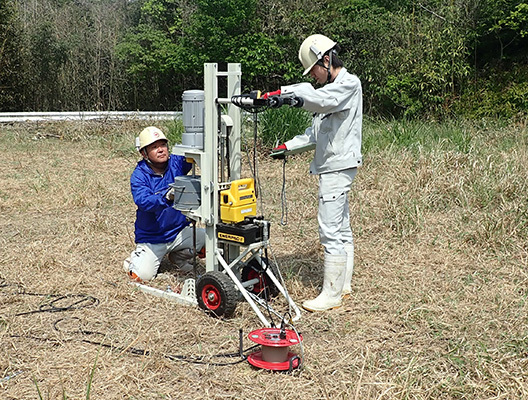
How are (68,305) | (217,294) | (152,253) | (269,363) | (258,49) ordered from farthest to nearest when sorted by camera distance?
1. (258,49)
2. (152,253)
3. (68,305)
4. (217,294)
5. (269,363)

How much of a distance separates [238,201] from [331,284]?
0.85 m

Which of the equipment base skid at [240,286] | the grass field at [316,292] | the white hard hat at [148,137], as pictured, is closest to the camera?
the grass field at [316,292]

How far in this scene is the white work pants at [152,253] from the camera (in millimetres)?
4562

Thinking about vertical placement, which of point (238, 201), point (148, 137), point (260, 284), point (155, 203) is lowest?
point (260, 284)

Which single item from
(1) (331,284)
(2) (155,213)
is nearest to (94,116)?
(2) (155,213)

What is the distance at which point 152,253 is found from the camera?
4609 millimetres

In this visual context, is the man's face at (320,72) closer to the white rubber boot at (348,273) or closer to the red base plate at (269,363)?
the white rubber boot at (348,273)

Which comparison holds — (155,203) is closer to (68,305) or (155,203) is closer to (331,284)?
(68,305)

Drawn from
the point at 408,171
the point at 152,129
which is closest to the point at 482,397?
the point at 152,129

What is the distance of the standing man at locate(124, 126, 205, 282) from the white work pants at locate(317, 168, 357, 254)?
1.10 meters

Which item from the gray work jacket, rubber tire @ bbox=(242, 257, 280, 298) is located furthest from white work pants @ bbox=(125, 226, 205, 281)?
the gray work jacket

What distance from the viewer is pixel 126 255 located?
5.13 m

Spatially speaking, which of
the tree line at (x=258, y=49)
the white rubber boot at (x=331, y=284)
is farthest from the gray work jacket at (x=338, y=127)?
the tree line at (x=258, y=49)

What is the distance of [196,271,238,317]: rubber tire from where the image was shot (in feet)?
12.4
